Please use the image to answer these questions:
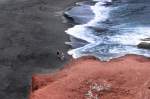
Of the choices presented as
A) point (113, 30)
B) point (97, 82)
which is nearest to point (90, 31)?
point (113, 30)

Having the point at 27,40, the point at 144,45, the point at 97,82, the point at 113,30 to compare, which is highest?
the point at 97,82

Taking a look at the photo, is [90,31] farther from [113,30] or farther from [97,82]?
[97,82]

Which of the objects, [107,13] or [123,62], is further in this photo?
[107,13]

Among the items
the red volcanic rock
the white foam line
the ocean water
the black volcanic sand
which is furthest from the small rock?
the black volcanic sand

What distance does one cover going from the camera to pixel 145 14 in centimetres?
5200

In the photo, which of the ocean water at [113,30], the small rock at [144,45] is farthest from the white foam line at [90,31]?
the small rock at [144,45]

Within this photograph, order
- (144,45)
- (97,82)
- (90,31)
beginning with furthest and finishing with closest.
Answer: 1. (90,31)
2. (144,45)
3. (97,82)

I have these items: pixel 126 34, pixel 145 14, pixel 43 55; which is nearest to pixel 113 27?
pixel 126 34

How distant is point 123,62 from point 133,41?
6784 mm

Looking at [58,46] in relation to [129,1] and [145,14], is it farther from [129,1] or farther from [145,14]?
[129,1]

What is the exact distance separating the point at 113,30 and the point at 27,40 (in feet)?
32.2

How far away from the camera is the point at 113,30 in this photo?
46938 millimetres

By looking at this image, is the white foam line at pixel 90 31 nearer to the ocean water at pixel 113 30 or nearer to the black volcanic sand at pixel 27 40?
the ocean water at pixel 113 30

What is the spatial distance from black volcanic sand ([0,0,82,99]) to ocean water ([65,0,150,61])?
188cm
